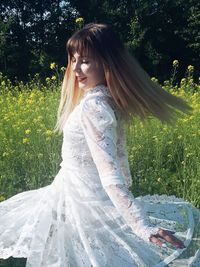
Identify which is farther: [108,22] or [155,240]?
[108,22]

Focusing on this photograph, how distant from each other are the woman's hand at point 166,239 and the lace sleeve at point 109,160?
0.01 m

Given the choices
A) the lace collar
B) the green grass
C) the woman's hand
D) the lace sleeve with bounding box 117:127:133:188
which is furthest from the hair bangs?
the green grass

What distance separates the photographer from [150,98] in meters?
2.05

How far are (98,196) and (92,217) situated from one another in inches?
3.7

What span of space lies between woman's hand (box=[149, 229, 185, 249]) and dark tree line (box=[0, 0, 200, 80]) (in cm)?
1632

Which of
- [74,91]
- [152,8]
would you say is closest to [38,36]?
[152,8]

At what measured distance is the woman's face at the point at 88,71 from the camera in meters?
2.05

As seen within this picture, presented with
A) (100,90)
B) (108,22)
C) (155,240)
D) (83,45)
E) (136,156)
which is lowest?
(136,156)

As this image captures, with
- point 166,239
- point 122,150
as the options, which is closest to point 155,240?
point 166,239

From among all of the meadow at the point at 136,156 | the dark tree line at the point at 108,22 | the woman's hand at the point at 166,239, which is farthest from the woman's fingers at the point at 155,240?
the dark tree line at the point at 108,22

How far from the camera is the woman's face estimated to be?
2055mm

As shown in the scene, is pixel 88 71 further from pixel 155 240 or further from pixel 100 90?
pixel 155 240

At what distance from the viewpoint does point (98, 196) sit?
2088 mm

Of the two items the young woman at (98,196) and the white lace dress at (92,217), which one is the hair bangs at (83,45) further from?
the white lace dress at (92,217)
